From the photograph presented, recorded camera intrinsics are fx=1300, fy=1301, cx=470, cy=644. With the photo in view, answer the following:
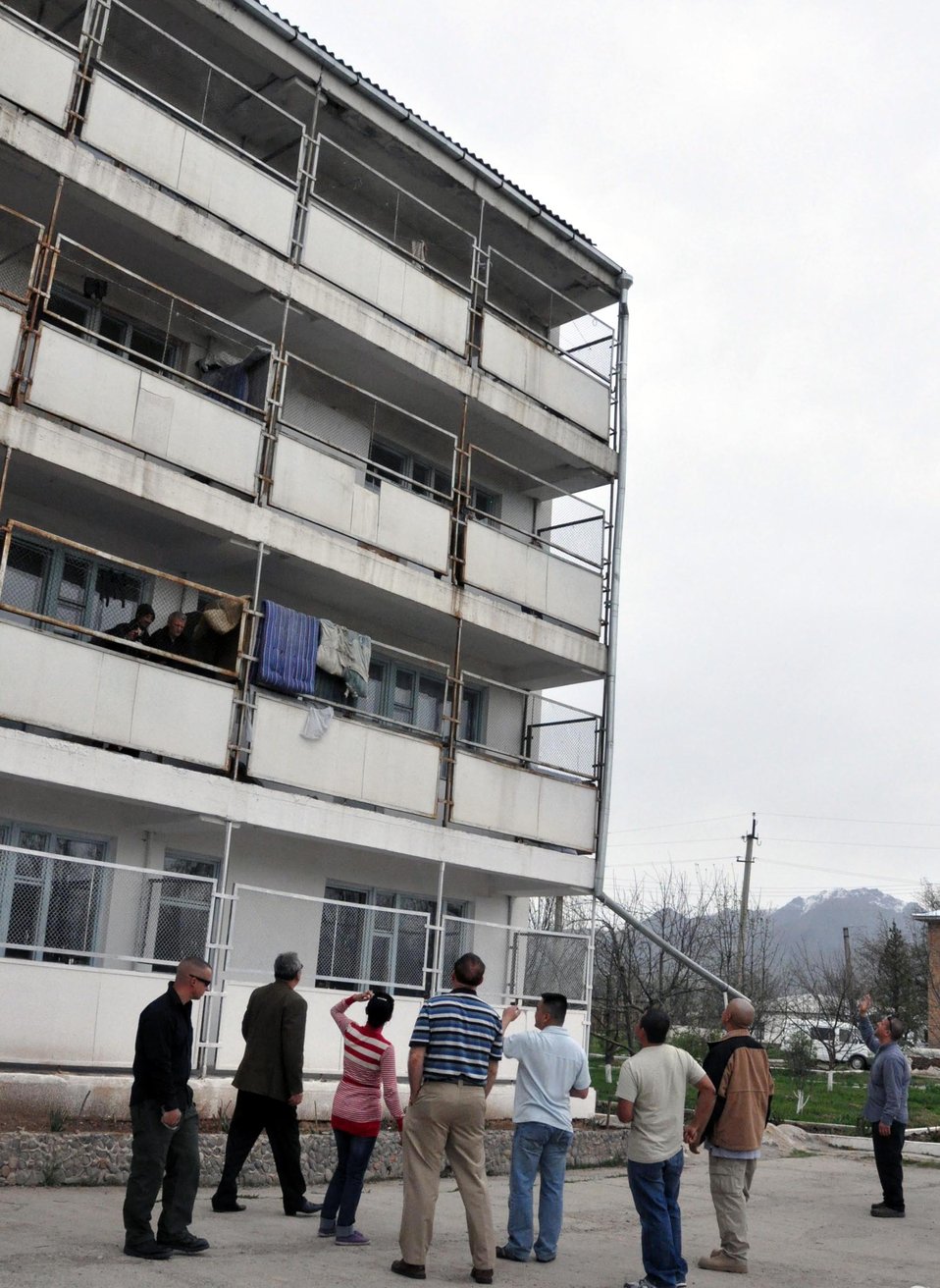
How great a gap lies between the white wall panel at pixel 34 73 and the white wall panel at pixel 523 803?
345 inches

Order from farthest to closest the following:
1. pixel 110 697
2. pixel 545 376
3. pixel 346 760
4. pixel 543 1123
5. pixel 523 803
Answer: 1. pixel 545 376
2. pixel 523 803
3. pixel 346 760
4. pixel 110 697
5. pixel 543 1123

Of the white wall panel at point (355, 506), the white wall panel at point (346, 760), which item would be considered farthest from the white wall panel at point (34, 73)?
the white wall panel at point (346, 760)

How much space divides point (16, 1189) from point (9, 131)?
32.3 feet

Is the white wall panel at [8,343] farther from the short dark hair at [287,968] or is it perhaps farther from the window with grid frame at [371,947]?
the window with grid frame at [371,947]

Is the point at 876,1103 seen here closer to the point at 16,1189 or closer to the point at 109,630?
the point at 16,1189

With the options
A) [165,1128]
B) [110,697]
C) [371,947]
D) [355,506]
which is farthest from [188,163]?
[165,1128]

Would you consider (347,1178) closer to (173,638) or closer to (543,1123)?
(543,1123)

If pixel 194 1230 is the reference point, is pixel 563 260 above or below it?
above

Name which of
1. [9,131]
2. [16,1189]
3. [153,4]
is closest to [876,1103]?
[16,1189]

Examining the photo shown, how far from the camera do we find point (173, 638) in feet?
46.1

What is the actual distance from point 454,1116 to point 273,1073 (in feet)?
6.50

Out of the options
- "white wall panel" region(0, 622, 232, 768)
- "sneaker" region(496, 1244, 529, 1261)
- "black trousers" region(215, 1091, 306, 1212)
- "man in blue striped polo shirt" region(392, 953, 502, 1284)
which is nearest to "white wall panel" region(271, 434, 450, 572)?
"white wall panel" region(0, 622, 232, 768)

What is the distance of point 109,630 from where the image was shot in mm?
14312

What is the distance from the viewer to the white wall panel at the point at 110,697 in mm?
12211
